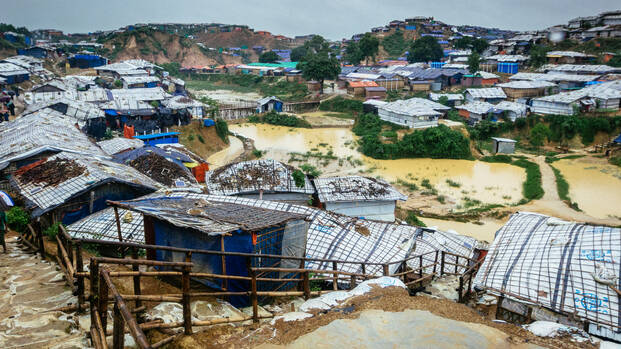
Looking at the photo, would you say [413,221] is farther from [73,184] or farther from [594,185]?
[594,185]

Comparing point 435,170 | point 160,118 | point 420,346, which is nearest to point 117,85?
point 160,118

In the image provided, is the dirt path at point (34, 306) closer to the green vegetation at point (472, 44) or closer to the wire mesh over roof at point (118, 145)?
the wire mesh over roof at point (118, 145)

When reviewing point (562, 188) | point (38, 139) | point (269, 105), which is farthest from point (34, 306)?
point (269, 105)

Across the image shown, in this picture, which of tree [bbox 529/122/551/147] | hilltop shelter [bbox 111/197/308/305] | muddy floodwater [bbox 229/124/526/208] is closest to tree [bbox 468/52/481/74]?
tree [bbox 529/122/551/147]

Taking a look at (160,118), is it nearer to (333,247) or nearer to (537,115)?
(333,247)

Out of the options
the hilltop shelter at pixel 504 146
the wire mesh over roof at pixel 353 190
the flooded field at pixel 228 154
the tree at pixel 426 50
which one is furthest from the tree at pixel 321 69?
the wire mesh over roof at pixel 353 190

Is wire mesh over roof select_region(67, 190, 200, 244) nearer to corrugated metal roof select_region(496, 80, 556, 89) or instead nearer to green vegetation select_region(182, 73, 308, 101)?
corrugated metal roof select_region(496, 80, 556, 89)
